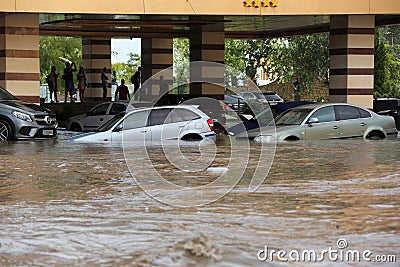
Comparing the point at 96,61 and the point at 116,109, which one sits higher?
the point at 96,61

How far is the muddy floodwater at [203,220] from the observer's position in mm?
6469

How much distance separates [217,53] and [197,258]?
27041 millimetres

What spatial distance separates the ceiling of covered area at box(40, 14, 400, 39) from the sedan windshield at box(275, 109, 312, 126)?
20.0ft

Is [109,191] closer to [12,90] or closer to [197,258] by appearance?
[197,258]

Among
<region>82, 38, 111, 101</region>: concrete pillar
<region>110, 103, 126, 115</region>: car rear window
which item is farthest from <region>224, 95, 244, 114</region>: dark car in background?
<region>110, 103, 126, 115</region>: car rear window

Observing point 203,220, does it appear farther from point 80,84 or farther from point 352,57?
point 80,84

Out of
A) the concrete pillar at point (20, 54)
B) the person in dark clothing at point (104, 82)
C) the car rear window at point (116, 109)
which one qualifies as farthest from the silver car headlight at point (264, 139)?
the person in dark clothing at point (104, 82)

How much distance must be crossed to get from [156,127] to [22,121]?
3443 millimetres

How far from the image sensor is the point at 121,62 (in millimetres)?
76812

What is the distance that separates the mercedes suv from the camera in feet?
71.1

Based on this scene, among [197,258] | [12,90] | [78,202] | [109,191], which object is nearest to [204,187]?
[109,191]

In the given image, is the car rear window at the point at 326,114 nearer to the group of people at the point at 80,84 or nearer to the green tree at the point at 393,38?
the group of people at the point at 80,84

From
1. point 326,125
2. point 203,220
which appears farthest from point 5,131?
point 203,220

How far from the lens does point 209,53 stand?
32.9m
